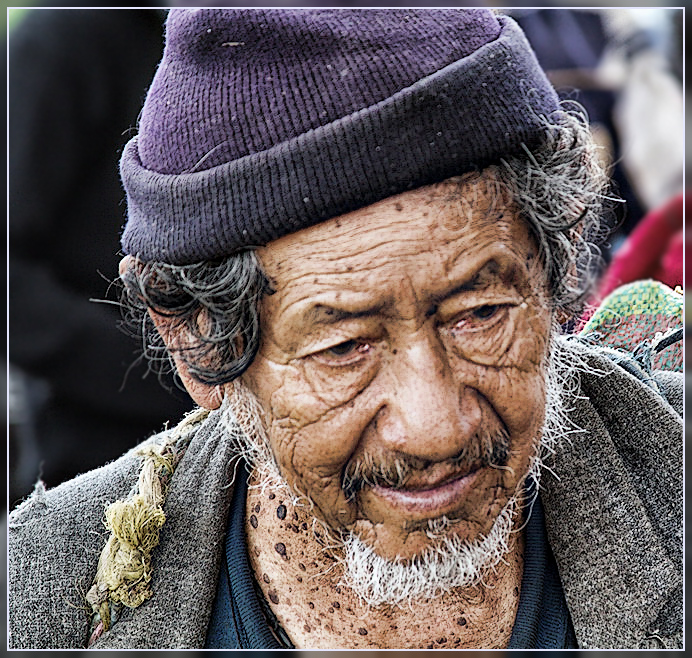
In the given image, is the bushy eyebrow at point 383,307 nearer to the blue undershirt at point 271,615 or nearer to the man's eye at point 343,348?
the man's eye at point 343,348

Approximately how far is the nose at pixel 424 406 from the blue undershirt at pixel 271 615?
381 mm

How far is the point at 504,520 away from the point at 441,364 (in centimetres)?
39

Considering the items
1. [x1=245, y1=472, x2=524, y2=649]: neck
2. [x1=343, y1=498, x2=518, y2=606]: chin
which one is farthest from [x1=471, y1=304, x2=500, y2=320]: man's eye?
[x1=245, y1=472, x2=524, y2=649]: neck

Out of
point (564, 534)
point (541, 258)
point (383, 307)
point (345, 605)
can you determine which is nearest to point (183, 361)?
point (383, 307)

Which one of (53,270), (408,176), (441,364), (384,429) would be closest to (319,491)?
(384,429)

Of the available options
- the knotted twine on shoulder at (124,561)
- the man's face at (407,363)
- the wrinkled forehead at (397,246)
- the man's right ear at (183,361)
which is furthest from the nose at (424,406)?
the knotted twine on shoulder at (124,561)

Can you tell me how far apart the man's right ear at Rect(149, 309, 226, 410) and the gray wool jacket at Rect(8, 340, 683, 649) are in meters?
0.09

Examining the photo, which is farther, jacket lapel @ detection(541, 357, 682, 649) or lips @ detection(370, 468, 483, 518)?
jacket lapel @ detection(541, 357, 682, 649)

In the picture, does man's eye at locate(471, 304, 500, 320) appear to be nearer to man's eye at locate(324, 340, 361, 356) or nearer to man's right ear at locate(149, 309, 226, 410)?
man's eye at locate(324, 340, 361, 356)

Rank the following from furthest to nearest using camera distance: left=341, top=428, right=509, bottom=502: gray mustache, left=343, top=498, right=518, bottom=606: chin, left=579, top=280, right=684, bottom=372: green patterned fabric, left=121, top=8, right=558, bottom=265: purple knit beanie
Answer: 1. left=579, top=280, right=684, bottom=372: green patterned fabric
2. left=343, top=498, right=518, bottom=606: chin
3. left=341, top=428, right=509, bottom=502: gray mustache
4. left=121, top=8, right=558, bottom=265: purple knit beanie

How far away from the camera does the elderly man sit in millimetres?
1269

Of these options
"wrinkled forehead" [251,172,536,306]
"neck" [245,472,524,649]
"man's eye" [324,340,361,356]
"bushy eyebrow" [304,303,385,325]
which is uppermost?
"wrinkled forehead" [251,172,536,306]

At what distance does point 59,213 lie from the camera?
63.8 inches

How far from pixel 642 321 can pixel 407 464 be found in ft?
2.53
